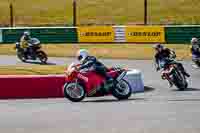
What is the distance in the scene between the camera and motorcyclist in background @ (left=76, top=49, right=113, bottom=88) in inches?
749

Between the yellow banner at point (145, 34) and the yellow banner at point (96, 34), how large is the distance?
38.9 inches

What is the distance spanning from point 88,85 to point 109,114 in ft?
13.5

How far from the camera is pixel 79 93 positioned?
19.3 m

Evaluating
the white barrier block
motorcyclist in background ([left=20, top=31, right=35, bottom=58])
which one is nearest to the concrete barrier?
the white barrier block

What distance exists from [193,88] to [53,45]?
17728mm

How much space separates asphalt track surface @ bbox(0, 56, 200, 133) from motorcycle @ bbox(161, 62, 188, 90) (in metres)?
0.33

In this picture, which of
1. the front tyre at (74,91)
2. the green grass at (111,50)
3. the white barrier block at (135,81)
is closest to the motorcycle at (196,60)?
the green grass at (111,50)

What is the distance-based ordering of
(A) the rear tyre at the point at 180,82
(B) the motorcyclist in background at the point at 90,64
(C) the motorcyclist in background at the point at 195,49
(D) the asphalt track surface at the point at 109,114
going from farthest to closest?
(C) the motorcyclist in background at the point at 195,49 → (A) the rear tyre at the point at 180,82 → (B) the motorcyclist in background at the point at 90,64 → (D) the asphalt track surface at the point at 109,114

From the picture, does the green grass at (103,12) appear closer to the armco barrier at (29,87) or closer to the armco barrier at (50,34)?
the armco barrier at (50,34)

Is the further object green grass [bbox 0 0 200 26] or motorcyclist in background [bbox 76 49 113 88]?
green grass [bbox 0 0 200 26]

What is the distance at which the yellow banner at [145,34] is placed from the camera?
3834 cm

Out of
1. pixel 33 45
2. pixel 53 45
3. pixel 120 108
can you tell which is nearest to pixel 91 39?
pixel 53 45

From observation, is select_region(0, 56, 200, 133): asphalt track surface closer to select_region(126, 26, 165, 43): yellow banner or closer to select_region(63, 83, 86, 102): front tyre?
select_region(63, 83, 86, 102): front tyre

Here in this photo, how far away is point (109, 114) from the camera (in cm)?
1545
